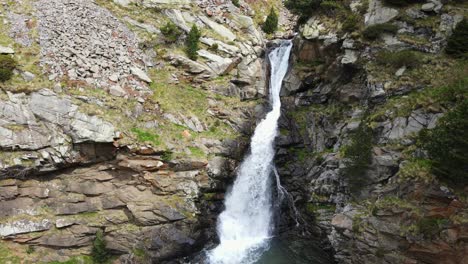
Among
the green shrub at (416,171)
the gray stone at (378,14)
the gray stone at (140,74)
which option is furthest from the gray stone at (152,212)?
the gray stone at (378,14)

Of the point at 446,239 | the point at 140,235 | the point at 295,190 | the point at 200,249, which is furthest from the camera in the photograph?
the point at 295,190

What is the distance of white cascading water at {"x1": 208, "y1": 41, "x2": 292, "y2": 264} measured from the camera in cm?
2711

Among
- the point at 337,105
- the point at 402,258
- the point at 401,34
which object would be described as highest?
the point at 401,34

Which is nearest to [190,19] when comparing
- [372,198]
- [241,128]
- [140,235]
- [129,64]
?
[129,64]

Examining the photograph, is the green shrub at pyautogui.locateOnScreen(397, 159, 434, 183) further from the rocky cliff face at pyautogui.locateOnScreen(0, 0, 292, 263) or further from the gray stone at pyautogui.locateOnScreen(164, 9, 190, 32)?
the gray stone at pyautogui.locateOnScreen(164, 9, 190, 32)

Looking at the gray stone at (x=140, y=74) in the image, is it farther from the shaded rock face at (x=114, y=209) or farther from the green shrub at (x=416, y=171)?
the green shrub at (x=416, y=171)

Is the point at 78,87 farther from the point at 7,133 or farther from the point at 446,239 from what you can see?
the point at 446,239

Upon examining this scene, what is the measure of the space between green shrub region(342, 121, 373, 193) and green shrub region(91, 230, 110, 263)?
16.7 m

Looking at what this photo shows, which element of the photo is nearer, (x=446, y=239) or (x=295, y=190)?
(x=446, y=239)

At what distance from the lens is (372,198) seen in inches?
910

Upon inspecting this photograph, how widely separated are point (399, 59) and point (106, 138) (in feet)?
69.4

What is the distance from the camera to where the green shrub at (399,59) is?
25.9 meters

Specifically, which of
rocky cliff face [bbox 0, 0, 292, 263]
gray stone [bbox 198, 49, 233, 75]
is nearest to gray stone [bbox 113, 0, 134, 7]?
rocky cliff face [bbox 0, 0, 292, 263]

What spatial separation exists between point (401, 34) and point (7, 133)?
93.6 ft
